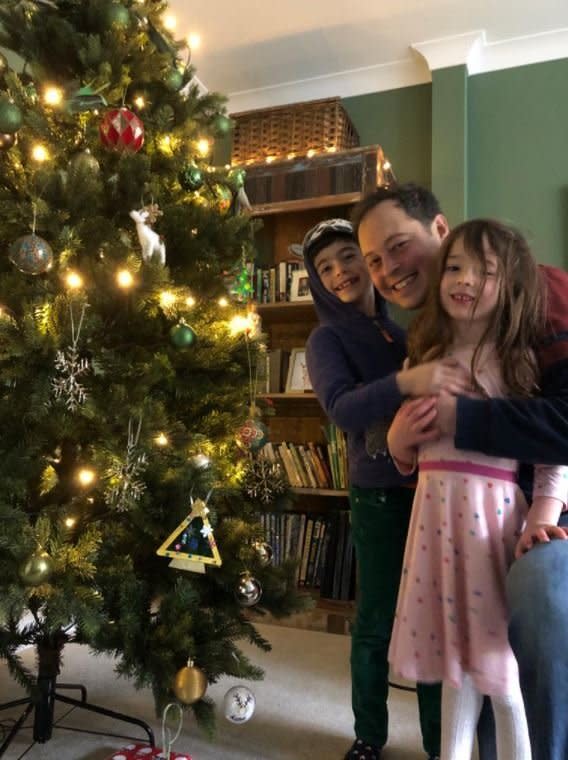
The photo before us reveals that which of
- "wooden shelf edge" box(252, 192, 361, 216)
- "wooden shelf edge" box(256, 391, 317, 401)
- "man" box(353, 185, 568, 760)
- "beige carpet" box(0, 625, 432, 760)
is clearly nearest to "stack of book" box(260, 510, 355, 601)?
"beige carpet" box(0, 625, 432, 760)

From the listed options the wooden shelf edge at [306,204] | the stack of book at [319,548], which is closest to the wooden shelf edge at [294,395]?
the stack of book at [319,548]

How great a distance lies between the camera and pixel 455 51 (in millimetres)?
2348

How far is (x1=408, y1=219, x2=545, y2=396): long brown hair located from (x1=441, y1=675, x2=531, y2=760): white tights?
44 cm

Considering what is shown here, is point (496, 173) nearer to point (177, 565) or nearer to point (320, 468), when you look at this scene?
point (320, 468)

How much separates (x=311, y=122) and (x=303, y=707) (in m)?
2.06

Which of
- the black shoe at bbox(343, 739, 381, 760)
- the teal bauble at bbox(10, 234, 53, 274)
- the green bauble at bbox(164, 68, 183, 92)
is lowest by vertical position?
the black shoe at bbox(343, 739, 381, 760)

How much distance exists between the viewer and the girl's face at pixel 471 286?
2.86ft

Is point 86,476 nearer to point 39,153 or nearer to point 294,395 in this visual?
point 39,153

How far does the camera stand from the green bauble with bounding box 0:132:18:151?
1.12 metres

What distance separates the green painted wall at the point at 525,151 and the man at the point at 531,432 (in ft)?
4.58

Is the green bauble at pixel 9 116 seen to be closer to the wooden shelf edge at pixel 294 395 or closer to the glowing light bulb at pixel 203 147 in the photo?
the glowing light bulb at pixel 203 147

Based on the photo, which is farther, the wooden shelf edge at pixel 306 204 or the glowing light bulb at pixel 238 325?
the wooden shelf edge at pixel 306 204

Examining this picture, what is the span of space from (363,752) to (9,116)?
4.52ft

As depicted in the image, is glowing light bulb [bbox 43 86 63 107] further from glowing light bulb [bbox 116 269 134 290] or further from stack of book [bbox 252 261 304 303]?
stack of book [bbox 252 261 304 303]
